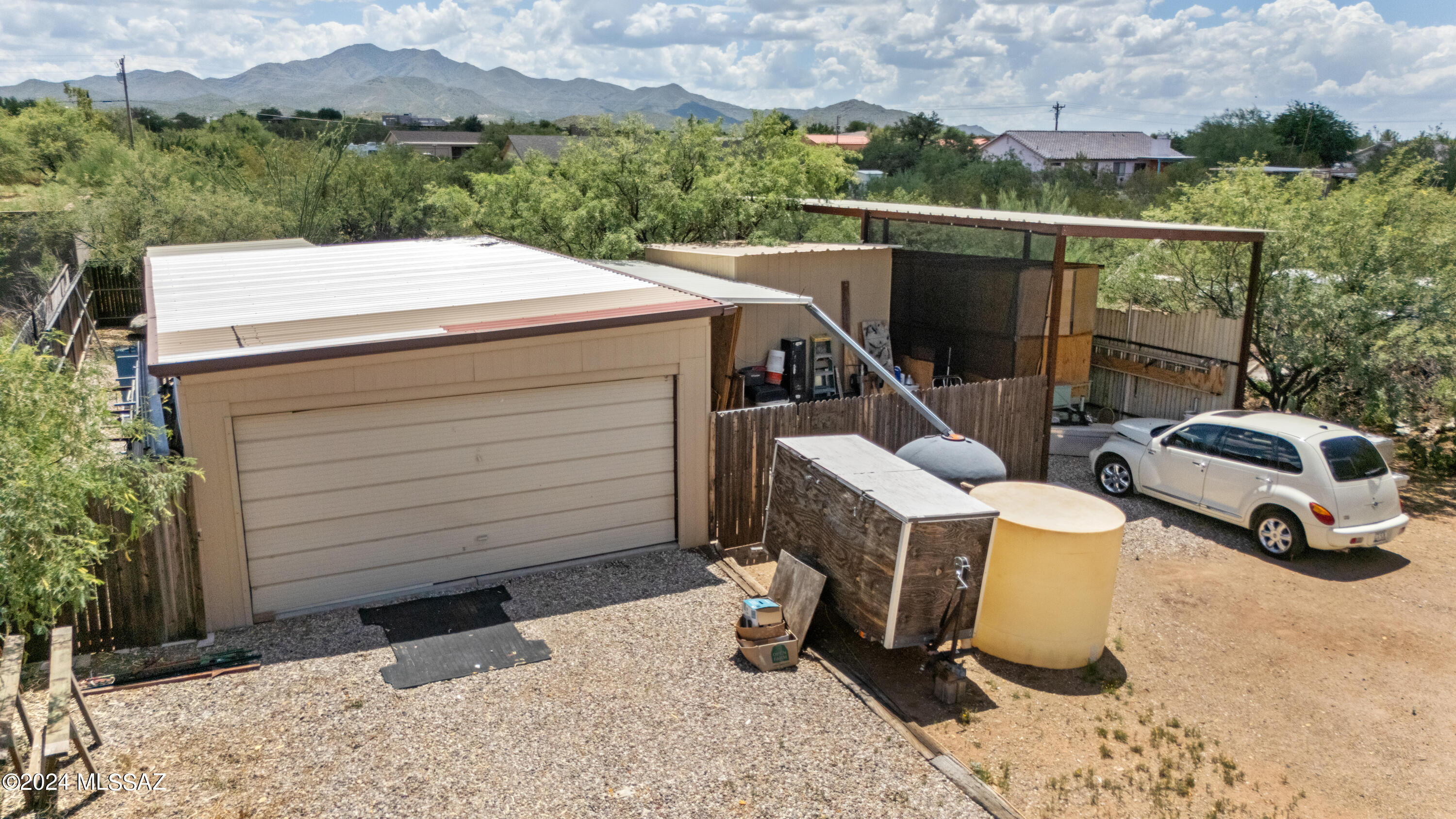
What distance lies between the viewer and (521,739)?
263 inches

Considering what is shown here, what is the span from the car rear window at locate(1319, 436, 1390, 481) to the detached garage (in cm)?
708

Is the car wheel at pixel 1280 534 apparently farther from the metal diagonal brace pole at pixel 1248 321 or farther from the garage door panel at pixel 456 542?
the garage door panel at pixel 456 542

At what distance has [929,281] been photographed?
52.4 feet

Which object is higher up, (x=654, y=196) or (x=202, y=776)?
(x=654, y=196)

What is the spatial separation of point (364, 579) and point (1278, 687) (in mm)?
8432

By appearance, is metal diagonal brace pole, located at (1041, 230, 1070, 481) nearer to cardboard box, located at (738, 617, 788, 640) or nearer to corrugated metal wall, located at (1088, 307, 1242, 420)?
corrugated metal wall, located at (1088, 307, 1242, 420)

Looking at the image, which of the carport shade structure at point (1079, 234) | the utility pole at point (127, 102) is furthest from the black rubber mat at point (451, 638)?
the utility pole at point (127, 102)

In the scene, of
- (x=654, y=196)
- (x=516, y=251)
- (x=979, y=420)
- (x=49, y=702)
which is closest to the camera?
(x=49, y=702)

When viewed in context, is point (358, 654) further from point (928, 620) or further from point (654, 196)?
point (654, 196)

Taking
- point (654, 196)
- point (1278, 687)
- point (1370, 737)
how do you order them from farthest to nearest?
1. point (654, 196)
2. point (1278, 687)
3. point (1370, 737)

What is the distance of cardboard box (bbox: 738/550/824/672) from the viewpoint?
7.82 metres

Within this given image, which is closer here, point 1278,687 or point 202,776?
point 202,776

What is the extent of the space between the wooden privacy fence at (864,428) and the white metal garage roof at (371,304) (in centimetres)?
150

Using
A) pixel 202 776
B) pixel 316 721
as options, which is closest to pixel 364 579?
pixel 316 721
